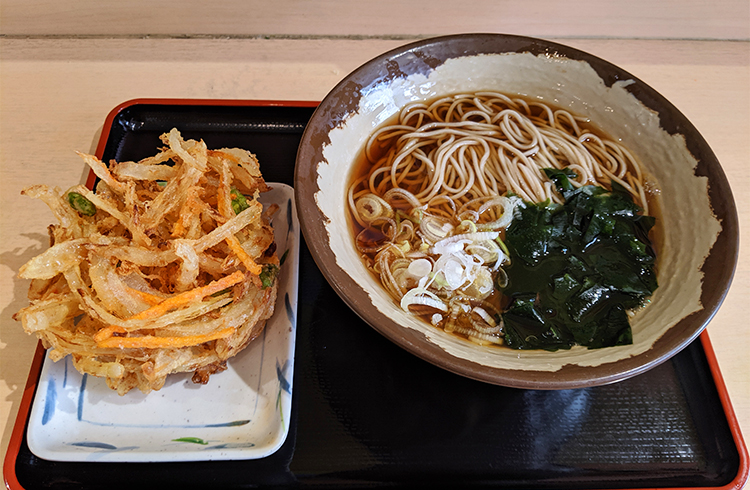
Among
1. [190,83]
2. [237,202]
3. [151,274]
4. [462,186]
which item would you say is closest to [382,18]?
[190,83]

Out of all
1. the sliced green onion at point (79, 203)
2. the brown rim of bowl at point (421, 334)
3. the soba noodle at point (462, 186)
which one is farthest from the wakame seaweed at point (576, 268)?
the sliced green onion at point (79, 203)

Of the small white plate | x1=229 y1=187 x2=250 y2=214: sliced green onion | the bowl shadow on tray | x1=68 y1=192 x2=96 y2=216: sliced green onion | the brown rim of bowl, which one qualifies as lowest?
the small white plate

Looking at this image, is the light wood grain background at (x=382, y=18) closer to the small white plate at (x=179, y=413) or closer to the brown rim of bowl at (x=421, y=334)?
the brown rim of bowl at (x=421, y=334)

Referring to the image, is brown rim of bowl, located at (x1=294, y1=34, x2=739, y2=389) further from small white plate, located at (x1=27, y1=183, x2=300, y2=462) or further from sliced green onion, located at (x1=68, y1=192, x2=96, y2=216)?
sliced green onion, located at (x1=68, y1=192, x2=96, y2=216)

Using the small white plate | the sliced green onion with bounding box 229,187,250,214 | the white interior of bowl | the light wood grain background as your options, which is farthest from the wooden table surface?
the sliced green onion with bounding box 229,187,250,214

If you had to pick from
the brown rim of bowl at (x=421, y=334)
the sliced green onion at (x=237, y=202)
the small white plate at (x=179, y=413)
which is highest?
the brown rim of bowl at (x=421, y=334)

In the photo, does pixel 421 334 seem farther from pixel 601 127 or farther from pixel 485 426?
pixel 601 127

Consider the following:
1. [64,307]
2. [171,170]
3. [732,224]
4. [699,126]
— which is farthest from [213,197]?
[699,126]
